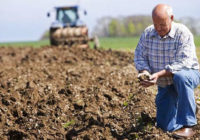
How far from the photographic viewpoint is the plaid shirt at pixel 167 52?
411 cm

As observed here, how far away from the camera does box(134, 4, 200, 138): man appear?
13.4ft

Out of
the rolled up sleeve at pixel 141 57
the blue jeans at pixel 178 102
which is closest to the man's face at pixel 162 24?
the rolled up sleeve at pixel 141 57

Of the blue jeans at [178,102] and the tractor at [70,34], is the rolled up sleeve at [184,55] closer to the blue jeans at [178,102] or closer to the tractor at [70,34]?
the blue jeans at [178,102]

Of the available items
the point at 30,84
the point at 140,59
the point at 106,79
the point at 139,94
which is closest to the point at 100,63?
the point at 106,79

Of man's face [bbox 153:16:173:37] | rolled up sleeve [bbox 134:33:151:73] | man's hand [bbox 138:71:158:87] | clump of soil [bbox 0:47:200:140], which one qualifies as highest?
man's face [bbox 153:16:173:37]

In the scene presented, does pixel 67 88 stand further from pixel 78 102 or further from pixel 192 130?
pixel 192 130

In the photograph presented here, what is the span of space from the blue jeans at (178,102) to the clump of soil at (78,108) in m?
0.18

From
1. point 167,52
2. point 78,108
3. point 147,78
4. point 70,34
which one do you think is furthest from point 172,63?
point 70,34

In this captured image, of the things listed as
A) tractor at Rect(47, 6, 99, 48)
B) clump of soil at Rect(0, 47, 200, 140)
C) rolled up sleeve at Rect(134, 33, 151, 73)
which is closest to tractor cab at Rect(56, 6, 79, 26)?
tractor at Rect(47, 6, 99, 48)

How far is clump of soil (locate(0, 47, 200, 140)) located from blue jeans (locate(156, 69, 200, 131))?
0.59ft

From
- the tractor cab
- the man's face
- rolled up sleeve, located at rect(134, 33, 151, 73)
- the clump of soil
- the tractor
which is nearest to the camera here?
the man's face

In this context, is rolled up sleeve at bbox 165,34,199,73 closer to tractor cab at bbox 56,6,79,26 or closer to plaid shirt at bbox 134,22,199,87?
plaid shirt at bbox 134,22,199,87

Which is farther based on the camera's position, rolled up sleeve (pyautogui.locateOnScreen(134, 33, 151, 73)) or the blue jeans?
rolled up sleeve (pyautogui.locateOnScreen(134, 33, 151, 73))

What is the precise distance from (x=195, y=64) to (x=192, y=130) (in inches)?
27.9
